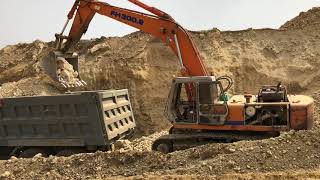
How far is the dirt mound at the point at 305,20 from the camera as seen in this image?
19703 mm

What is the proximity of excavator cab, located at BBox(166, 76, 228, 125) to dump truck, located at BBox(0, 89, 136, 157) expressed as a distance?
1422mm

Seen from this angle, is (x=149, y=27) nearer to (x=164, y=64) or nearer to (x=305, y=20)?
(x=164, y=64)

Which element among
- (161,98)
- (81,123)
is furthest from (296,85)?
(81,123)

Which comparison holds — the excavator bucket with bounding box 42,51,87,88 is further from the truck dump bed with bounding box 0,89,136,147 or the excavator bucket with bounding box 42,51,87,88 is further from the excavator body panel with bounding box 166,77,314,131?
the excavator body panel with bounding box 166,77,314,131

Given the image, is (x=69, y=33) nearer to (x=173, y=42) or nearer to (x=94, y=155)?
(x=173, y=42)

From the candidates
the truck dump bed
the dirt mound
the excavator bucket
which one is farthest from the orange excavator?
the dirt mound

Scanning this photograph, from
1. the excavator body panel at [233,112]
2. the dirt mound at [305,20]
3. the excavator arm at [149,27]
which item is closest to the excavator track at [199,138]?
the excavator body panel at [233,112]

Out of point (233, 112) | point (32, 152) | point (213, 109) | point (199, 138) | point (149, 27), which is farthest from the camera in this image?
point (149, 27)

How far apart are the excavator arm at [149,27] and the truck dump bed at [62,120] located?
1.85 m

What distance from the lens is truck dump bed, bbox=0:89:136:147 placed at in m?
9.75

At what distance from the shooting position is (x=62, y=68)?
1341cm

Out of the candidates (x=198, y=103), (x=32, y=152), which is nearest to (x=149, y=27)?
(x=198, y=103)

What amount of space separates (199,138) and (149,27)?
3266 mm

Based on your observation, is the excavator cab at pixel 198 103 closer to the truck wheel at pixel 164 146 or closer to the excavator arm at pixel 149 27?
the truck wheel at pixel 164 146
